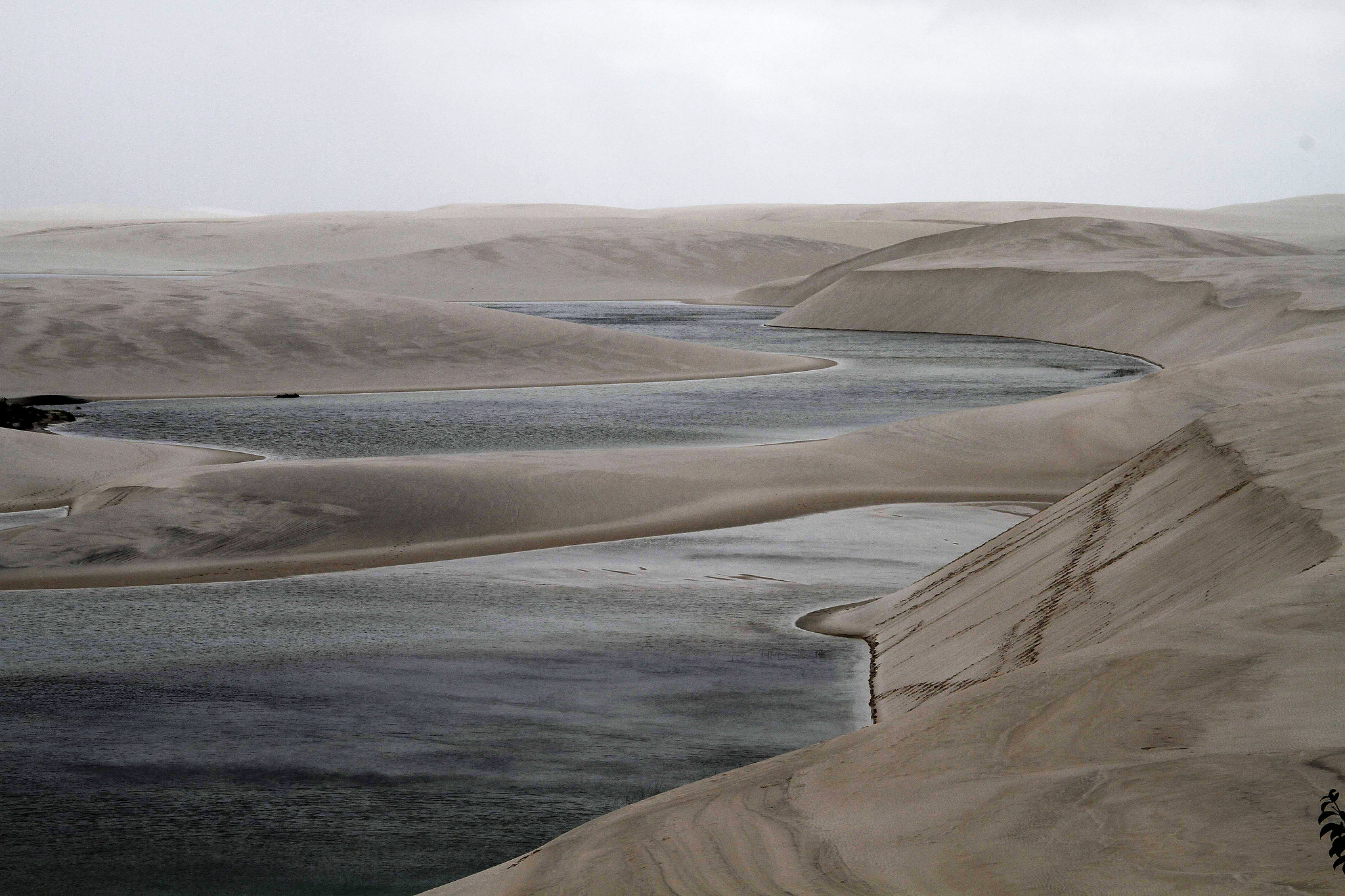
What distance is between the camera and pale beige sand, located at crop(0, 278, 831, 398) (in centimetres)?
1750

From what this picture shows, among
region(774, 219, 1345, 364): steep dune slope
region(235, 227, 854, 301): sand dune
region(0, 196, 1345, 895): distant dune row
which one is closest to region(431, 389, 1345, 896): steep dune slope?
region(0, 196, 1345, 895): distant dune row

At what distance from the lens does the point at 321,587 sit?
23.0ft

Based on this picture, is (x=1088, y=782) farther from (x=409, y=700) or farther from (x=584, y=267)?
(x=584, y=267)

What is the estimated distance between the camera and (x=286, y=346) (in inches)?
741

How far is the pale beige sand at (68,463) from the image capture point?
30.0 feet

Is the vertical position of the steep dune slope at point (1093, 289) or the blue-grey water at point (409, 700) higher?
the steep dune slope at point (1093, 289)

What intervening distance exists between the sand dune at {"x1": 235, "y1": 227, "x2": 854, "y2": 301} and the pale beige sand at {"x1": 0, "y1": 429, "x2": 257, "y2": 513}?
36.5m

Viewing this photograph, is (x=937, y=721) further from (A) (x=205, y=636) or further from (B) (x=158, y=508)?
(B) (x=158, y=508)

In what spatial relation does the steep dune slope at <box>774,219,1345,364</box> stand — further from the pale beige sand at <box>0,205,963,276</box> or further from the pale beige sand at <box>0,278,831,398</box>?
the pale beige sand at <box>0,205,963,276</box>

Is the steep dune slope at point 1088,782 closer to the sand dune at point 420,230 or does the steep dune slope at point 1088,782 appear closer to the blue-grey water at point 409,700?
the blue-grey water at point 409,700

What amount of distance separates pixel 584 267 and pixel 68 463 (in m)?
47.0

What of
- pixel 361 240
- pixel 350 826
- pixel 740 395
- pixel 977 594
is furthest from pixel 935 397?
pixel 361 240

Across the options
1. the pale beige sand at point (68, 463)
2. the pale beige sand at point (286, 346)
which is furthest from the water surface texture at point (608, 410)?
the pale beige sand at point (286, 346)

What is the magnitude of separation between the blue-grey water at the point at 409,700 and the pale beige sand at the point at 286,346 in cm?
1047
